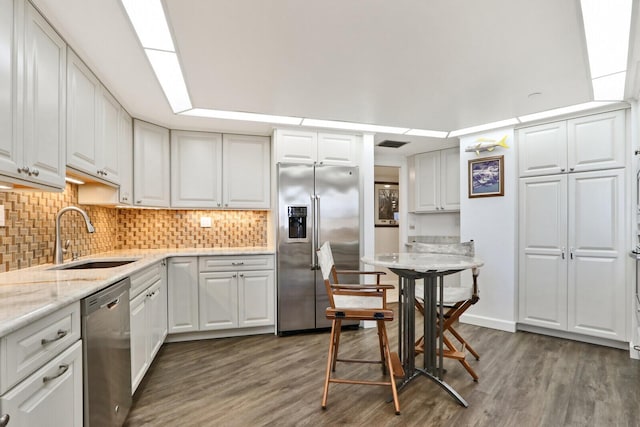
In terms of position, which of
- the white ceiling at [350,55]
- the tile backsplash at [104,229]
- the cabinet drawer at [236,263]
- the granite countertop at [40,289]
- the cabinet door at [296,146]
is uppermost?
the white ceiling at [350,55]

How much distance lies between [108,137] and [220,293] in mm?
1754

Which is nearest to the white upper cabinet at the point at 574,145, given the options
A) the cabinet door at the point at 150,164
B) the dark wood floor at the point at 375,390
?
the dark wood floor at the point at 375,390

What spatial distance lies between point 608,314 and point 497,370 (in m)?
1.38

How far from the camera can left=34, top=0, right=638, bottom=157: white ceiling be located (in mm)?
1665

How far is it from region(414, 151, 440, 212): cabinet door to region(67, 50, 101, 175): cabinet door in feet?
13.2

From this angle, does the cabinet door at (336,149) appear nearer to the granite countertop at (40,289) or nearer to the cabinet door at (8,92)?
the granite countertop at (40,289)

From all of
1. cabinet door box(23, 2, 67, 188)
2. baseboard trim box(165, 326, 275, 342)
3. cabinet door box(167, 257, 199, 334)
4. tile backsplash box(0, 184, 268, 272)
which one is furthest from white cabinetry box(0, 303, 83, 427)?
baseboard trim box(165, 326, 275, 342)

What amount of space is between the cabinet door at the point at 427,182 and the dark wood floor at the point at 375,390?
2.17 metres

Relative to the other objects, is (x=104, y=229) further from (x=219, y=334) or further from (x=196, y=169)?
(x=219, y=334)

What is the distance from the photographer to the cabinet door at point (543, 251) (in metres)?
3.33

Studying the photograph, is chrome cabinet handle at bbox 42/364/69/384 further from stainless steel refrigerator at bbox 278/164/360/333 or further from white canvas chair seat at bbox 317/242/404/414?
stainless steel refrigerator at bbox 278/164/360/333

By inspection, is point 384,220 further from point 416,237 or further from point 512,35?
point 512,35

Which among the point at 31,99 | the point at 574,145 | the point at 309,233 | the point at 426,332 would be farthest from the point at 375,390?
the point at 574,145

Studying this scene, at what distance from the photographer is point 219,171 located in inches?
145
